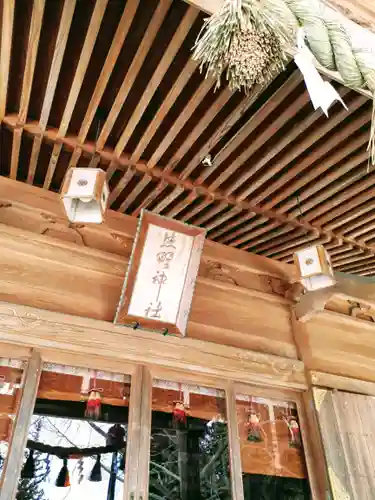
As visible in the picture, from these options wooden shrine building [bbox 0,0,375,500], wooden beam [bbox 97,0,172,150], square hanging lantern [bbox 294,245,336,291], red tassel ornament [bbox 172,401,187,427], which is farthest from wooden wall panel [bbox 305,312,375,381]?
wooden beam [bbox 97,0,172,150]

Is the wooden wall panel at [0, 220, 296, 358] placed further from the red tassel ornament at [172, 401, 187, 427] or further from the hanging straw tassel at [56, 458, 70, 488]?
the hanging straw tassel at [56, 458, 70, 488]

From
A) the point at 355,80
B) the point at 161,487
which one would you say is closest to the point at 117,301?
the point at 161,487

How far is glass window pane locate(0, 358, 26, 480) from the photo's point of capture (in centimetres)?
314

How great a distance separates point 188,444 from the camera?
3.83 metres

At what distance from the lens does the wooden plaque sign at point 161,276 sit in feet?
Result: 12.2

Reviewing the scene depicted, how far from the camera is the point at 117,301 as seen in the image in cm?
407

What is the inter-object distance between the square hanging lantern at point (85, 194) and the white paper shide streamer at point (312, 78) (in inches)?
70.3

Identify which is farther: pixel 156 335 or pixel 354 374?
pixel 354 374

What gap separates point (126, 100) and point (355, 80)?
A: 1793mm

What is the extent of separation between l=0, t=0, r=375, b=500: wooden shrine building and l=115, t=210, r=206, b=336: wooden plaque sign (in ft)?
0.12

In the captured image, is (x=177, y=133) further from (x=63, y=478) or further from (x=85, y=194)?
(x=63, y=478)

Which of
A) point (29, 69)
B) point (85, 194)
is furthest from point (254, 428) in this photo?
point (29, 69)

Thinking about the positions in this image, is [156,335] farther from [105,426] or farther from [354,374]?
[354,374]

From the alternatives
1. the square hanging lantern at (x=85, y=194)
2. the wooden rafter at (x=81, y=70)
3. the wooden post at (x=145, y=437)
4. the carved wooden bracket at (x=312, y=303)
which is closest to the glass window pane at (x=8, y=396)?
the wooden post at (x=145, y=437)
